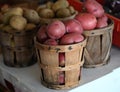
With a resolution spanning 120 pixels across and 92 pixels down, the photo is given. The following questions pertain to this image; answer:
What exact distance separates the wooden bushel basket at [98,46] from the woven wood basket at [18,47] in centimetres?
22

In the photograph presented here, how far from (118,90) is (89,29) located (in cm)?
29

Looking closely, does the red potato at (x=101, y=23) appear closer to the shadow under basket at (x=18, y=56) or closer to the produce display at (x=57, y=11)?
the produce display at (x=57, y=11)

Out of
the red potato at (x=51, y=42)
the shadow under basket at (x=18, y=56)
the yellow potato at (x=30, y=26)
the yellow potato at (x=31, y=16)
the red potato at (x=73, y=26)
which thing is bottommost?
the shadow under basket at (x=18, y=56)

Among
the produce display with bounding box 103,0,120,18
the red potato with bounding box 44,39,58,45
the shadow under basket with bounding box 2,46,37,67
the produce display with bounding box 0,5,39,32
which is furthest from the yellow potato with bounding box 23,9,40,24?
the produce display with bounding box 103,0,120,18

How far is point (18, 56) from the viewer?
1.08m

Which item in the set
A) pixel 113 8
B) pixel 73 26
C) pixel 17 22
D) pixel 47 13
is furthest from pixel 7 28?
pixel 113 8

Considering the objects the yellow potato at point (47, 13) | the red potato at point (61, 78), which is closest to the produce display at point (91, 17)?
the yellow potato at point (47, 13)

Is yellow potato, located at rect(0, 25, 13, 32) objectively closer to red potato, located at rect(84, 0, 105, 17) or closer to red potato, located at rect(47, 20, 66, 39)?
red potato, located at rect(47, 20, 66, 39)

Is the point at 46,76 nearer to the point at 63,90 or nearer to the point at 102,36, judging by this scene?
the point at 63,90

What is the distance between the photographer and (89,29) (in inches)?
40.8

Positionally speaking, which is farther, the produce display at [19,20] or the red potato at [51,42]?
the produce display at [19,20]

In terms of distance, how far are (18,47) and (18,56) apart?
0.04 m

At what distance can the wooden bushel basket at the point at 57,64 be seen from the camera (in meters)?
0.88

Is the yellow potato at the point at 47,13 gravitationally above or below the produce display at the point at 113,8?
above
